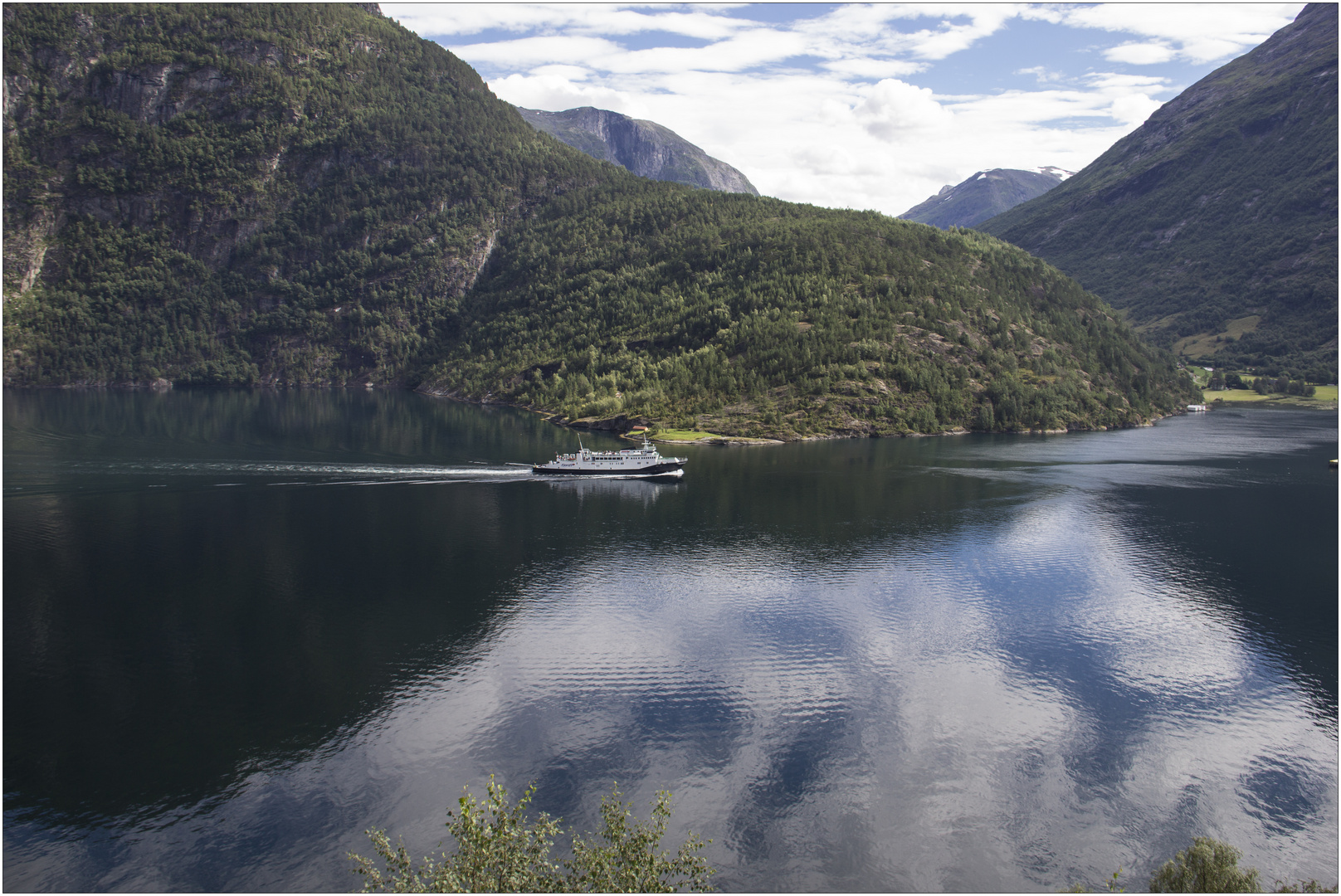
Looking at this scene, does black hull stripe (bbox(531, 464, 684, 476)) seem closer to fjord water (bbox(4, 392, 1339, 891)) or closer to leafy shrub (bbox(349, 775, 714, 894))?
fjord water (bbox(4, 392, 1339, 891))

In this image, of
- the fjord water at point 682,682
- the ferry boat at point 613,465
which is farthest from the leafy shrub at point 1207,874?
the ferry boat at point 613,465

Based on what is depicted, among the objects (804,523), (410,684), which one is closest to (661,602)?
(410,684)

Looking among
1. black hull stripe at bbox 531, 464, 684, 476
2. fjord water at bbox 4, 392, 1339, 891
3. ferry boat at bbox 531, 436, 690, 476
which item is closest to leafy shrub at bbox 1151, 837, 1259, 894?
fjord water at bbox 4, 392, 1339, 891

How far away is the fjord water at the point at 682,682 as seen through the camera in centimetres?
5072

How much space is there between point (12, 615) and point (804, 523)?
300 ft

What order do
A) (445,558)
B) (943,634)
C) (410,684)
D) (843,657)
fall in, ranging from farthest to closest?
(445,558)
(943,634)
(843,657)
(410,684)

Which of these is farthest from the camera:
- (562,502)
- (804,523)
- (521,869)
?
(562,502)

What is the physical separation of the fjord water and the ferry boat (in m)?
22.3

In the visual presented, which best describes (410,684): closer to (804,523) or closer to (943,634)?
(943,634)

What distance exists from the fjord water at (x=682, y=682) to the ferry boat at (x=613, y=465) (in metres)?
22.3

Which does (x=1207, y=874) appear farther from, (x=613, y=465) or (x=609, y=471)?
(x=613, y=465)

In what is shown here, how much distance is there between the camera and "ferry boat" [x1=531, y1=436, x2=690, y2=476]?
15100cm

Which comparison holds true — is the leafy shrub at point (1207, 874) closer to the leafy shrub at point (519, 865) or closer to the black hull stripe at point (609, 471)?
the leafy shrub at point (519, 865)

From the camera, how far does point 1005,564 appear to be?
335 ft
